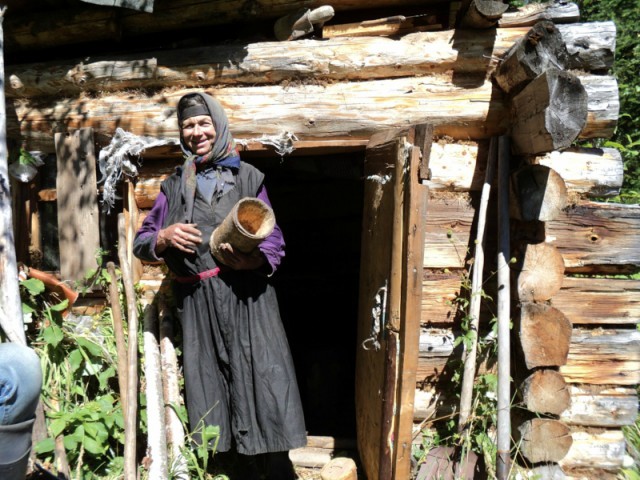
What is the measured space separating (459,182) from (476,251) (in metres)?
0.47

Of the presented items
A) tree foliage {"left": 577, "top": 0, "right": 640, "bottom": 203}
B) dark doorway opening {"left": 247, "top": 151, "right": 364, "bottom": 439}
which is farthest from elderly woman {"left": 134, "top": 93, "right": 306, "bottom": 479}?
tree foliage {"left": 577, "top": 0, "right": 640, "bottom": 203}

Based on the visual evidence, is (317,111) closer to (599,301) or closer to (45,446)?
(599,301)

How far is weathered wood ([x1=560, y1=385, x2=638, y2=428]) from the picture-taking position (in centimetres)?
375

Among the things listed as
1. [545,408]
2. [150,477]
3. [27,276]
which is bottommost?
[150,477]

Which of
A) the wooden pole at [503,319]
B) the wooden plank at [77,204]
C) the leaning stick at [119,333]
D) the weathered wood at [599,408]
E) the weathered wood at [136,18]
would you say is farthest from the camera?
the wooden plank at [77,204]

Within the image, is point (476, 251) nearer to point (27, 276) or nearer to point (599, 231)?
point (599, 231)

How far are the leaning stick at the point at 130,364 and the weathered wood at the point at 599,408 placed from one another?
269 cm

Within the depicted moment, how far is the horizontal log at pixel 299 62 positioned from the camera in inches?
143

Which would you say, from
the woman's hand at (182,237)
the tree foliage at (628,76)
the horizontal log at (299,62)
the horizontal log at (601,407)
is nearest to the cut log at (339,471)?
the horizontal log at (601,407)

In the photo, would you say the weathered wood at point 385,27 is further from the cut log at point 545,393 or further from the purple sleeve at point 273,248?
the cut log at point 545,393

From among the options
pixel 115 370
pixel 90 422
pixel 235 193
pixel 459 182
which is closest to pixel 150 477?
pixel 90 422

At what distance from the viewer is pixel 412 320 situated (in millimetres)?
2834

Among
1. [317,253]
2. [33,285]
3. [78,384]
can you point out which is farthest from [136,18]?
[317,253]

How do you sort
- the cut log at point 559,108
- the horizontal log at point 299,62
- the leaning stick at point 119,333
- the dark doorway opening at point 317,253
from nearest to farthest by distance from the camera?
the cut log at point 559,108, the leaning stick at point 119,333, the horizontal log at point 299,62, the dark doorway opening at point 317,253
